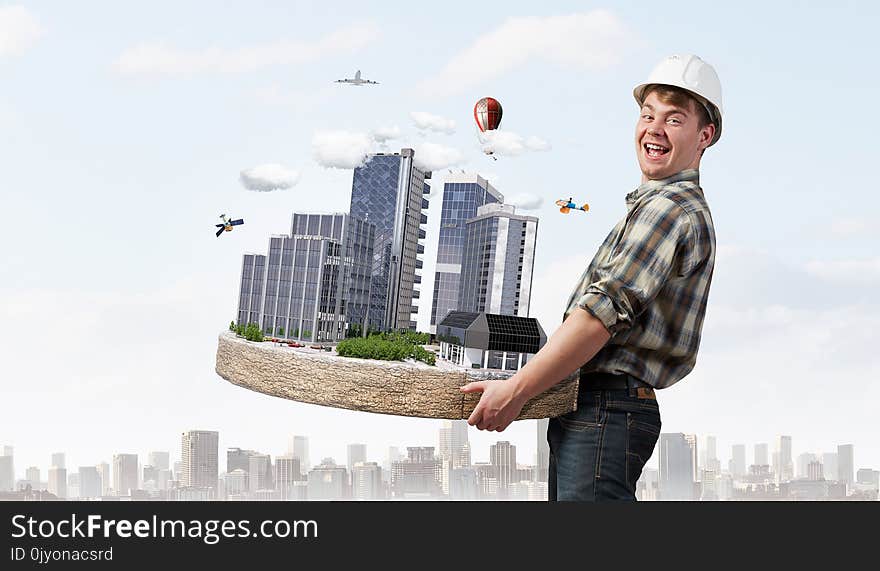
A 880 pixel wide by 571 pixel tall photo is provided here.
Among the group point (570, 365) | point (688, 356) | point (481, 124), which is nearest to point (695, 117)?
point (688, 356)

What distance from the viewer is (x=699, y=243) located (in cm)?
270

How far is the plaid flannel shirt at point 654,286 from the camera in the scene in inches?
100

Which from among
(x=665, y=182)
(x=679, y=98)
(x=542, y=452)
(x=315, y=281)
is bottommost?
(x=542, y=452)

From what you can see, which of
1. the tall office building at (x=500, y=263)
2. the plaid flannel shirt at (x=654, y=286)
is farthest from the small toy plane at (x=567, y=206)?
the plaid flannel shirt at (x=654, y=286)

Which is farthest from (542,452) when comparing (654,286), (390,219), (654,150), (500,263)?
(390,219)

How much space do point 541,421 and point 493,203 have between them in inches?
51.8

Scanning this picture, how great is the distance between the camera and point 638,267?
2.56 meters

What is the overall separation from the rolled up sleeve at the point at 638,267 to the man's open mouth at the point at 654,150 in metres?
0.34

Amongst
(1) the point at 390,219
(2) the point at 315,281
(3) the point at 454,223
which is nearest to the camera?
(2) the point at 315,281

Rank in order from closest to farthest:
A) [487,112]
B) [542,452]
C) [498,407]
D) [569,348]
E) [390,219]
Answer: [569,348]
[498,407]
[542,452]
[487,112]
[390,219]

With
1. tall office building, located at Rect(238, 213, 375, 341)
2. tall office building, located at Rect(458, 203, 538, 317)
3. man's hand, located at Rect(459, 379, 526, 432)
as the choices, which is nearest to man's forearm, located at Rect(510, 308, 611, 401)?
man's hand, located at Rect(459, 379, 526, 432)

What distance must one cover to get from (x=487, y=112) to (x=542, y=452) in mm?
1673

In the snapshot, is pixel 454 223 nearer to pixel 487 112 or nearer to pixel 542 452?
pixel 487 112
